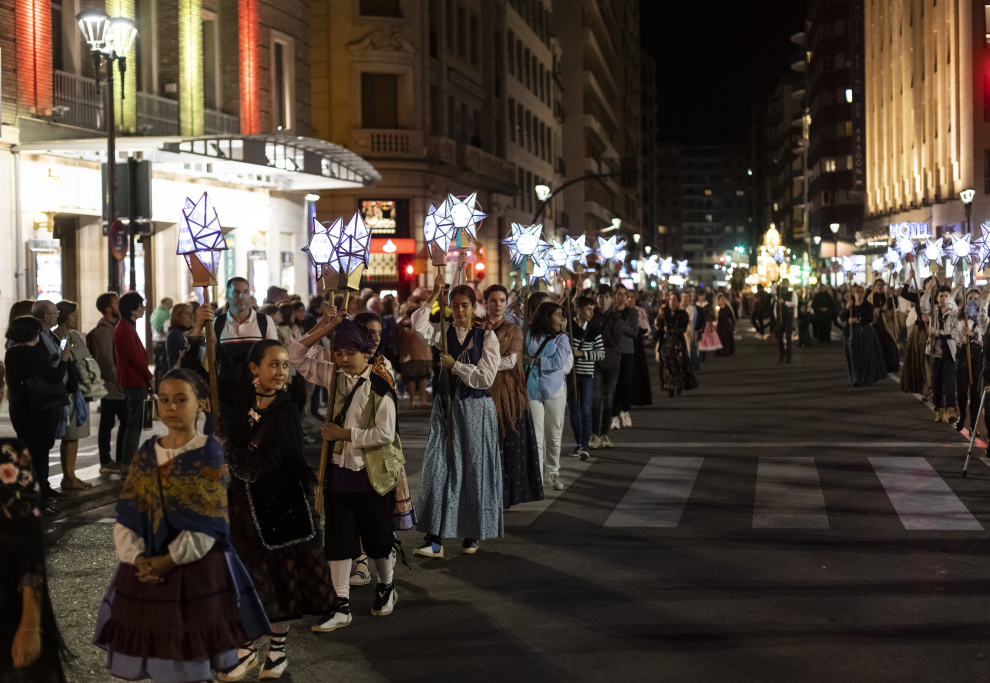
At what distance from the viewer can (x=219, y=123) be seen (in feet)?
94.6

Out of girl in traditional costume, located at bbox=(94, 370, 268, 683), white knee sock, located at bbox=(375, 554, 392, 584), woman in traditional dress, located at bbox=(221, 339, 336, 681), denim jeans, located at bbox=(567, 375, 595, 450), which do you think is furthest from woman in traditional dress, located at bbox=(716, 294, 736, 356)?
girl in traditional costume, located at bbox=(94, 370, 268, 683)

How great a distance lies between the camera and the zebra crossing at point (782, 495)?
986 centimetres

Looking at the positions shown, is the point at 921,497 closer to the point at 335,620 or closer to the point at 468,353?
the point at 468,353

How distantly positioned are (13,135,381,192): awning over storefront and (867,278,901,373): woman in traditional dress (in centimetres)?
1169

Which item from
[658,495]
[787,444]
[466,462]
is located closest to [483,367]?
[466,462]

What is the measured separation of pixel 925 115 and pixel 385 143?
3039 cm

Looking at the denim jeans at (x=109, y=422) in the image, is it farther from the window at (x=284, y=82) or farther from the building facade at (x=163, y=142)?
the window at (x=284, y=82)

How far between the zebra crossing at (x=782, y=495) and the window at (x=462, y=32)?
35635 mm

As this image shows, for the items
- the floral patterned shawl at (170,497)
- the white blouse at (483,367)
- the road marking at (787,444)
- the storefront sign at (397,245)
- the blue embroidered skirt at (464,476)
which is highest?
the storefront sign at (397,245)

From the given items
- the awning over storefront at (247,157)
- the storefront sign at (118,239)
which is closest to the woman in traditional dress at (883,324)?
the awning over storefront at (247,157)

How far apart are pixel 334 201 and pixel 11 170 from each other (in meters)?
20.0

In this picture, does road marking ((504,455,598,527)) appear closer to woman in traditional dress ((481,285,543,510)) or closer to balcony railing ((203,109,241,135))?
woman in traditional dress ((481,285,543,510))

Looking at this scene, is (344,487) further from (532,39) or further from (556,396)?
(532,39)

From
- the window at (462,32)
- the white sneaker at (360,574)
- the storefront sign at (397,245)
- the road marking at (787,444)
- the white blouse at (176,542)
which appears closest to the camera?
the white blouse at (176,542)
